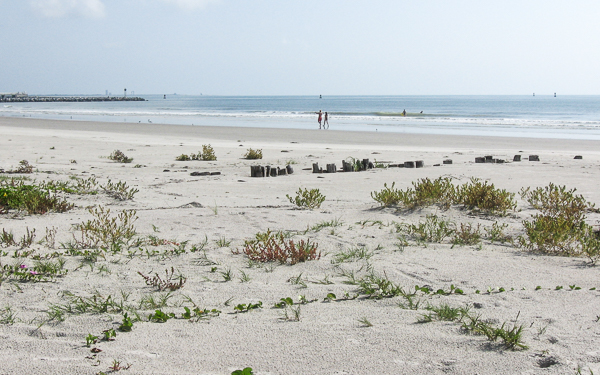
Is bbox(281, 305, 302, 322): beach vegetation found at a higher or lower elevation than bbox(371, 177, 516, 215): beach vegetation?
lower

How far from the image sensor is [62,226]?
Result: 6.68 m

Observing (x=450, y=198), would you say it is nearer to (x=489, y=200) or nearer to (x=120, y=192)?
(x=489, y=200)

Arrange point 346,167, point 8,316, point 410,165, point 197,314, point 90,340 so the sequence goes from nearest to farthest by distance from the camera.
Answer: point 90,340, point 8,316, point 197,314, point 346,167, point 410,165

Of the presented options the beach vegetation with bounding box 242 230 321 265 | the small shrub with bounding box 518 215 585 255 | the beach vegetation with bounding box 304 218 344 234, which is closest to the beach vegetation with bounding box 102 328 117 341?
the beach vegetation with bounding box 242 230 321 265

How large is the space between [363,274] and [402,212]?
9.38 feet

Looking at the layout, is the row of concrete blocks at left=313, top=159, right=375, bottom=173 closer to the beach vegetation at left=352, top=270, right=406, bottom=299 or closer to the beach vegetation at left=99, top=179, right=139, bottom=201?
the beach vegetation at left=99, top=179, right=139, bottom=201

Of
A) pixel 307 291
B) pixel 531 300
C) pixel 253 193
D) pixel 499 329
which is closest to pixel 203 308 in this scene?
pixel 307 291

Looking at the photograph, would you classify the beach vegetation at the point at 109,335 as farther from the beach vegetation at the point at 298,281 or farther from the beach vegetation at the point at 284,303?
the beach vegetation at the point at 298,281

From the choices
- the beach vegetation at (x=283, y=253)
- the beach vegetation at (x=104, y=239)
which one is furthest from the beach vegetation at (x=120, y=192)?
the beach vegetation at (x=283, y=253)

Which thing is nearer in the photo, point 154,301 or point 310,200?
point 154,301

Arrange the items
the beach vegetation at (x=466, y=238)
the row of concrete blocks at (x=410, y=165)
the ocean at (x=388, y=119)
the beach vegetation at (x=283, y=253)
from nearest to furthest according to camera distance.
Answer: the beach vegetation at (x=283, y=253), the beach vegetation at (x=466, y=238), the row of concrete blocks at (x=410, y=165), the ocean at (x=388, y=119)

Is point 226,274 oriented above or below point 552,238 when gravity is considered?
below

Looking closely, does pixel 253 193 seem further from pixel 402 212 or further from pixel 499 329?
pixel 499 329

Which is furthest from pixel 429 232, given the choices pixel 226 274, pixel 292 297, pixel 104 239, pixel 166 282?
pixel 104 239
